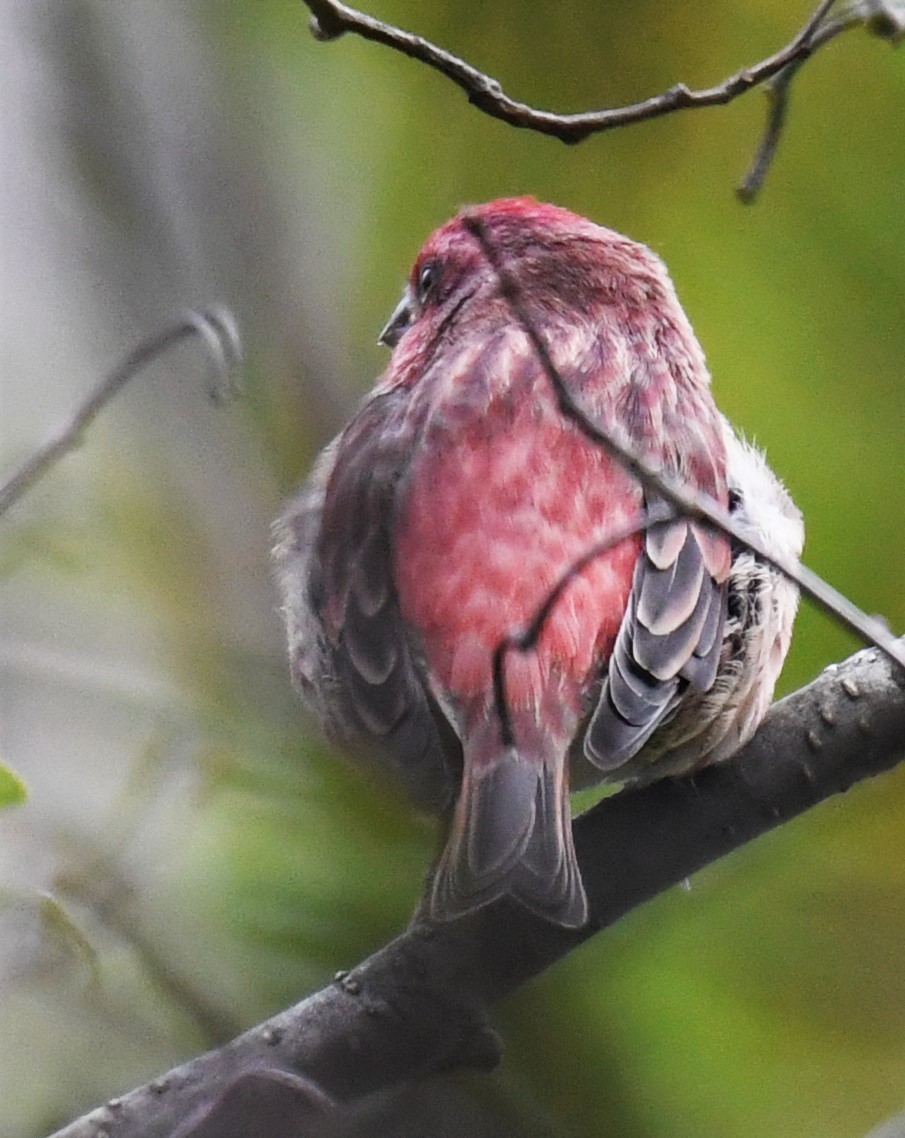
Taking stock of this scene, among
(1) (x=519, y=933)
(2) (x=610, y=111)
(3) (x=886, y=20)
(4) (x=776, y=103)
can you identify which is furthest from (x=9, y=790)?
(3) (x=886, y=20)

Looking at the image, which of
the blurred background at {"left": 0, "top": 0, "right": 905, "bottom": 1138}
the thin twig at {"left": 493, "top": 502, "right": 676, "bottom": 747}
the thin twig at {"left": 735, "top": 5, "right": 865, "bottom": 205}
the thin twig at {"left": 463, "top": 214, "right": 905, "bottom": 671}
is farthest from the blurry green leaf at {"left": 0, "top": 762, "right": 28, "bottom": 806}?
the thin twig at {"left": 735, "top": 5, "right": 865, "bottom": 205}

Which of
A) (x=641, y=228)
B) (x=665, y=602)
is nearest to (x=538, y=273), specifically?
(x=641, y=228)

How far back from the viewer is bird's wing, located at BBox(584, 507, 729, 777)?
3.32m

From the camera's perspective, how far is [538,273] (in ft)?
14.4

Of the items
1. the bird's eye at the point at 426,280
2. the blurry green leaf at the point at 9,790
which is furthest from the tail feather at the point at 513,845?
the bird's eye at the point at 426,280

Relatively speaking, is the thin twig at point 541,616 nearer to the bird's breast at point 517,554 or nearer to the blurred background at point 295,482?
the bird's breast at point 517,554

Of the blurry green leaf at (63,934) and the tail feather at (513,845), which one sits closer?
the blurry green leaf at (63,934)

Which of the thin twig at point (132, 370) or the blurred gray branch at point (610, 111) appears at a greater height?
the blurred gray branch at point (610, 111)

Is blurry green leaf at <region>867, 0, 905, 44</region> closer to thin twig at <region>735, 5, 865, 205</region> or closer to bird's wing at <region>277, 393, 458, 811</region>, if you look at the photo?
thin twig at <region>735, 5, 865, 205</region>

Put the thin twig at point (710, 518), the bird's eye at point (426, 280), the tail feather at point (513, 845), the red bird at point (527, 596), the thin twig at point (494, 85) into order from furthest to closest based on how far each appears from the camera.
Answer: the bird's eye at point (426, 280) < the red bird at point (527, 596) < the tail feather at point (513, 845) < the thin twig at point (494, 85) < the thin twig at point (710, 518)

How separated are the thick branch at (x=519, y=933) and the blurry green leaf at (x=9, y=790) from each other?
0.56 m

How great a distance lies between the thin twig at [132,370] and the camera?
2.87 m

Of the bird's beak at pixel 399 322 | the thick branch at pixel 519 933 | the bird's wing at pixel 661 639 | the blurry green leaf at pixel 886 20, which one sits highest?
the blurry green leaf at pixel 886 20

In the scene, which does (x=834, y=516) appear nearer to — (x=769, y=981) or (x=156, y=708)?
(x=769, y=981)
